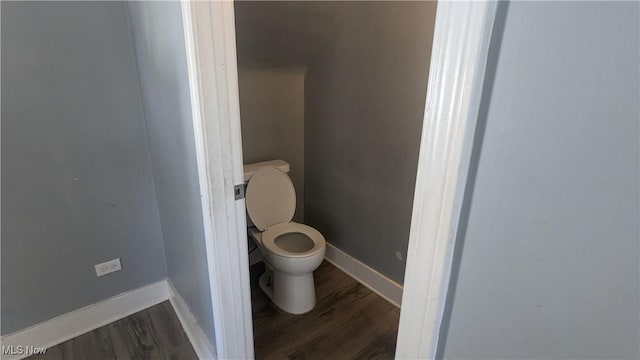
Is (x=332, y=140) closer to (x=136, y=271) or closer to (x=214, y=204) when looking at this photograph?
(x=214, y=204)

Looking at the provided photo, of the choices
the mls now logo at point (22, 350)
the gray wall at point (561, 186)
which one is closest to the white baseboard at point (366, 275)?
the gray wall at point (561, 186)

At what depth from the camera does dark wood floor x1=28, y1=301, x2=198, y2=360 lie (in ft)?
5.44

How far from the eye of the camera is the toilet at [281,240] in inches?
72.5

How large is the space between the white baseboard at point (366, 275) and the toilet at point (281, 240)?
37 cm

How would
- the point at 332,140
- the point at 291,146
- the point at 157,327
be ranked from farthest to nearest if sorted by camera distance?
the point at 291,146 → the point at 332,140 → the point at 157,327

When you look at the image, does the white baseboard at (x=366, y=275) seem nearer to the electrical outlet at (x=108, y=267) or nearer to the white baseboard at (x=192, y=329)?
the white baseboard at (x=192, y=329)

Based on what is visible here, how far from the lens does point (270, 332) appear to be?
183 centimetres

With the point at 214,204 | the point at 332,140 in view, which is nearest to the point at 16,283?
the point at 214,204

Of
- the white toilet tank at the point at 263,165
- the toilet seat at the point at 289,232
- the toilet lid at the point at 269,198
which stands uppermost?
the white toilet tank at the point at 263,165

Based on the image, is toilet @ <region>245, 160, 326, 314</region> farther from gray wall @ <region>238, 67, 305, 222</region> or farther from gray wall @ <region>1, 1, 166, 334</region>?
gray wall @ <region>1, 1, 166, 334</region>

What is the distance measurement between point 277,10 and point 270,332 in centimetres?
174

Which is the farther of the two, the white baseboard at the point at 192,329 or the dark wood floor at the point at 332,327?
the dark wood floor at the point at 332,327

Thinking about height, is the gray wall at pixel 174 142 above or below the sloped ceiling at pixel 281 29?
below

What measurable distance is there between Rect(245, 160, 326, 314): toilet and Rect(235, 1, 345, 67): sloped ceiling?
2.20ft
